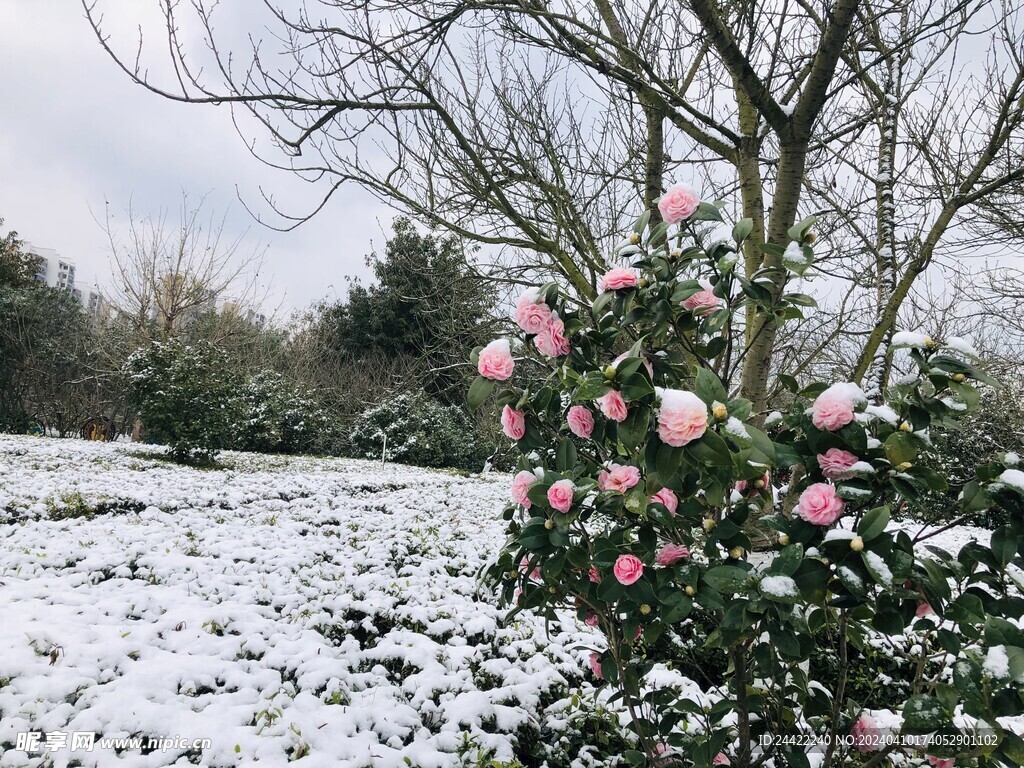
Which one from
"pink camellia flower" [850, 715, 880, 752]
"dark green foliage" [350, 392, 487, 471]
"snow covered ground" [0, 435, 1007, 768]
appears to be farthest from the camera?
"dark green foliage" [350, 392, 487, 471]

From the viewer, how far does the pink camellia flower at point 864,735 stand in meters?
1.50

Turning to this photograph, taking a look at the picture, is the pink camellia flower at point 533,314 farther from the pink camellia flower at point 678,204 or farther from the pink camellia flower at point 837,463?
the pink camellia flower at point 837,463

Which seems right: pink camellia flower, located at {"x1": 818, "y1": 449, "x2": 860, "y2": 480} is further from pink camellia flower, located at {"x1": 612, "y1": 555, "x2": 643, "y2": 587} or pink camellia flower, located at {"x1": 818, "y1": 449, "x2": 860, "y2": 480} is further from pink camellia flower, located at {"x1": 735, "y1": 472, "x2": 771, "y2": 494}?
pink camellia flower, located at {"x1": 612, "y1": 555, "x2": 643, "y2": 587}

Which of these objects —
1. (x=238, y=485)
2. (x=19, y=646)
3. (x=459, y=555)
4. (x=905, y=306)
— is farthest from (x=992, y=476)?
(x=905, y=306)

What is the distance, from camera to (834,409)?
3.80 feet

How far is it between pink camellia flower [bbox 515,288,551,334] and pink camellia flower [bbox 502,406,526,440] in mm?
224

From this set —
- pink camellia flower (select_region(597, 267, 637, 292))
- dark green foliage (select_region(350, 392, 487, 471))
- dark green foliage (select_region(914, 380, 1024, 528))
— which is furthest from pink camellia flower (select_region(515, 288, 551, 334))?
dark green foliage (select_region(350, 392, 487, 471))

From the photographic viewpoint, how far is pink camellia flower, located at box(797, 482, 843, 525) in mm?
1111

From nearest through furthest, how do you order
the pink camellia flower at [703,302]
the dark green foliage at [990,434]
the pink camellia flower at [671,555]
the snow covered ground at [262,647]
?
the pink camellia flower at [671,555]
the pink camellia flower at [703,302]
the snow covered ground at [262,647]
the dark green foliage at [990,434]

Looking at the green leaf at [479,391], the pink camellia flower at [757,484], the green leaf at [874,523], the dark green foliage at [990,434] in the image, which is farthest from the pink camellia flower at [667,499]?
the dark green foliage at [990,434]

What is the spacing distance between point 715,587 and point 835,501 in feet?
1.01

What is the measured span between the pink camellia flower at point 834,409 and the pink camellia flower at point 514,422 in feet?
2.30

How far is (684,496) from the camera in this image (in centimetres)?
119

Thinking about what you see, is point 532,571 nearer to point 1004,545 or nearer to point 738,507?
point 738,507
